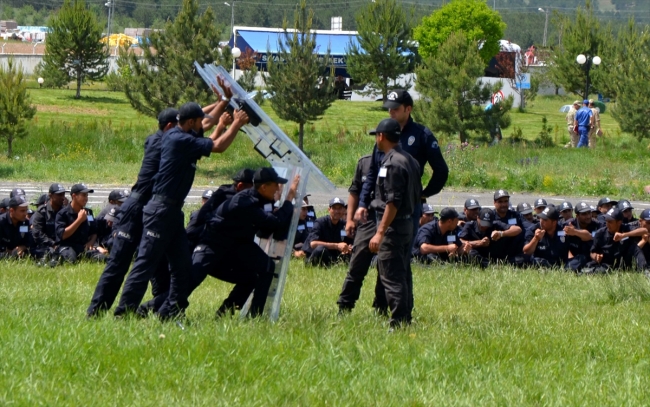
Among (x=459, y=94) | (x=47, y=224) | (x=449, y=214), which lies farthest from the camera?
(x=459, y=94)

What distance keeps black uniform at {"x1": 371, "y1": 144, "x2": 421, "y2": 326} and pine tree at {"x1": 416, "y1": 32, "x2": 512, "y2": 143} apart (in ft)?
78.5

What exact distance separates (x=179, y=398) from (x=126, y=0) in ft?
653

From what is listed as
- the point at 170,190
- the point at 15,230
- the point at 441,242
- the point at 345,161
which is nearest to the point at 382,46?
the point at 345,161

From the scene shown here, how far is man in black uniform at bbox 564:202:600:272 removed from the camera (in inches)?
531

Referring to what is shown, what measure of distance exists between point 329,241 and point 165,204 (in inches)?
247

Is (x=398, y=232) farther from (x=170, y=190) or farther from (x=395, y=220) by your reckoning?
(x=170, y=190)

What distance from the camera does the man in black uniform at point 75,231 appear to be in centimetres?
1312

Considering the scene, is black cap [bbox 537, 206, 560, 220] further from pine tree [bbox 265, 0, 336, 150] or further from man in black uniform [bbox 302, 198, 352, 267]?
pine tree [bbox 265, 0, 336, 150]

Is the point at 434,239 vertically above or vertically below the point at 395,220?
below

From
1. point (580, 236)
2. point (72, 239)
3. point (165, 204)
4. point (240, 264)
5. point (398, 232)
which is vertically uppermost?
point (165, 204)

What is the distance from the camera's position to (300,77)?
29516mm

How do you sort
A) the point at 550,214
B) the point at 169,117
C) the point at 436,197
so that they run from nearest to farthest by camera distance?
the point at 169,117
the point at 550,214
the point at 436,197

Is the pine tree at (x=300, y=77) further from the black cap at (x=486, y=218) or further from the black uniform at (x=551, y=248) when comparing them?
the black uniform at (x=551, y=248)

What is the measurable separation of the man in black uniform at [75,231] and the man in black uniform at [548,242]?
601 cm
